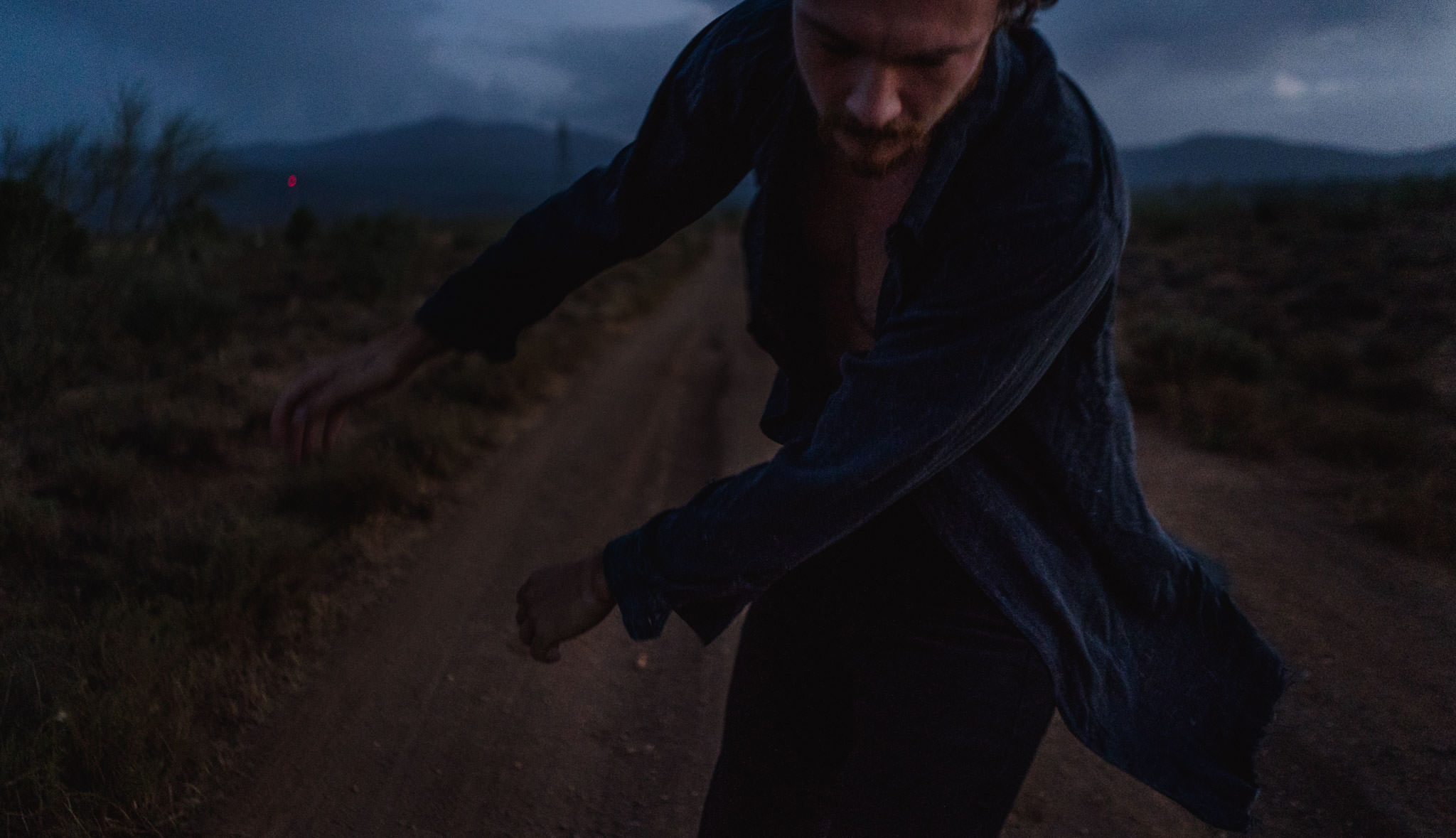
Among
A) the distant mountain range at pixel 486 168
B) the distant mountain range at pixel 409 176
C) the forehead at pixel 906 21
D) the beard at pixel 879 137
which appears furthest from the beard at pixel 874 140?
the distant mountain range at pixel 486 168

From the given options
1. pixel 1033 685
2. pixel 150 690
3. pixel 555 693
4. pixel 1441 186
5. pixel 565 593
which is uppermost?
pixel 1441 186

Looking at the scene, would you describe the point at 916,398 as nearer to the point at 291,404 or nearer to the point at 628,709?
the point at 291,404

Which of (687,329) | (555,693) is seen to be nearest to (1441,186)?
(687,329)

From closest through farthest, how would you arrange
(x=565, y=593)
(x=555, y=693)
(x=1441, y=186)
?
1. (x=565, y=593)
2. (x=555, y=693)
3. (x=1441, y=186)

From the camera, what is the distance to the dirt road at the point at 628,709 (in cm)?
264

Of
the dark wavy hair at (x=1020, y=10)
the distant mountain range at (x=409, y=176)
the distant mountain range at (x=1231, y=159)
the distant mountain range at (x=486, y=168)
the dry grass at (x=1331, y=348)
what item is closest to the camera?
the dark wavy hair at (x=1020, y=10)

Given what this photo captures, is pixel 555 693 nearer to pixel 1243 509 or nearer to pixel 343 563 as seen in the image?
pixel 343 563

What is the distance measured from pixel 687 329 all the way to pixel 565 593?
36.7 feet

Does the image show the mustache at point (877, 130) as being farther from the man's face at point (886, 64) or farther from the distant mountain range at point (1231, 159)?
the distant mountain range at point (1231, 159)

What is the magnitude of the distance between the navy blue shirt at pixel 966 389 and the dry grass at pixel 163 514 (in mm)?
1893

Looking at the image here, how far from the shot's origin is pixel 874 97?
107 centimetres

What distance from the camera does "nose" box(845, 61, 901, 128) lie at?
105cm

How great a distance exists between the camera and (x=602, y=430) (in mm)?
6867

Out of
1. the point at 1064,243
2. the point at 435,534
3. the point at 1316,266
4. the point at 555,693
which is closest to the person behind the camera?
the point at 1064,243
